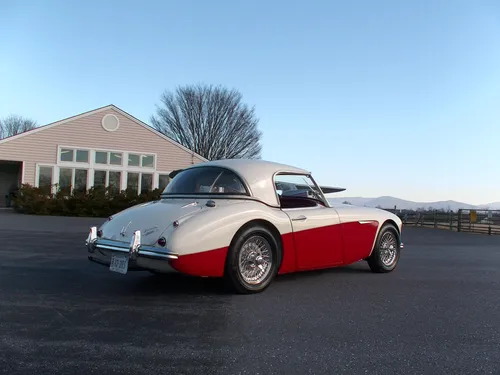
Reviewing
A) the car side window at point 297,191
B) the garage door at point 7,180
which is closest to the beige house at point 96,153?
the garage door at point 7,180

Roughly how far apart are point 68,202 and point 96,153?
183 inches

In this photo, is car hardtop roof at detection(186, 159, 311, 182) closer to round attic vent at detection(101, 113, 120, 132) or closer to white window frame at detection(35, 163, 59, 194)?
white window frame at detection(35, 163, 59, 194)

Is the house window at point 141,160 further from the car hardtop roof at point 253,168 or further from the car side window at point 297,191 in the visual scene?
the car side window at point 297,191

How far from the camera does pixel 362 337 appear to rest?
147 inches

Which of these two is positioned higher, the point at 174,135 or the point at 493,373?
the point at 174,135

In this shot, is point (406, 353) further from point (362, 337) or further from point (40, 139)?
point (40, 139)

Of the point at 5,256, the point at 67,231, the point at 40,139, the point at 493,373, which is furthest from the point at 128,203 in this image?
the point at 493,373

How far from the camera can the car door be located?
5.77m

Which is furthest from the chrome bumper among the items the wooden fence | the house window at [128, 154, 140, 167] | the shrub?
the wooden fence

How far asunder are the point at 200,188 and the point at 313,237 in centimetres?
158

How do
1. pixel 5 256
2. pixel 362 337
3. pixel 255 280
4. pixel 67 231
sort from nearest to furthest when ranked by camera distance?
pixel 362 337 → pixel 255 280 → pixel 5 256 → pixel 67 231

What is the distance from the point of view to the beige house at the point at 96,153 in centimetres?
2322

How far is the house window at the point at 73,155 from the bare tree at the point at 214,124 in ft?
48.5

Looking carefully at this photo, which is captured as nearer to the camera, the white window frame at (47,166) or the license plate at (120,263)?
the license plate at (120,263)
